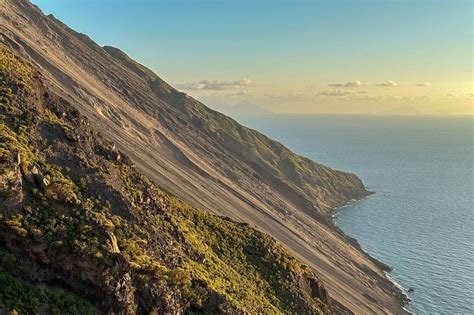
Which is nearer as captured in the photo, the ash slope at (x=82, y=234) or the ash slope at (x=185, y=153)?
the ash slope at (x=82, y=234)

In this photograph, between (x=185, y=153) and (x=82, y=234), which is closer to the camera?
(x=82, y=234)

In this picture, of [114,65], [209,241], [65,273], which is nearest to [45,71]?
[114,65]

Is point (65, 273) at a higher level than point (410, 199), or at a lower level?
lower

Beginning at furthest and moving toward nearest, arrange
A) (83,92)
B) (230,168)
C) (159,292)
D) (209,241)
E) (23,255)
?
(230,168), (83,92), (209,241), (159,292), (23,255)

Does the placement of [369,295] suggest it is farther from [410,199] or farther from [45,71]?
[410,199]

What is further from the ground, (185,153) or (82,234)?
(185,153)
